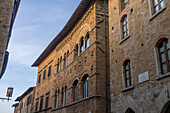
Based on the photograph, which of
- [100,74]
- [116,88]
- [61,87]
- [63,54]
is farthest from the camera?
[63,54]

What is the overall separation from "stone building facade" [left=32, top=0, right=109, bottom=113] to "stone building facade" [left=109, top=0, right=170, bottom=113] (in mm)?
1398

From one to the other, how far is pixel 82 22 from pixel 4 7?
6755 mm

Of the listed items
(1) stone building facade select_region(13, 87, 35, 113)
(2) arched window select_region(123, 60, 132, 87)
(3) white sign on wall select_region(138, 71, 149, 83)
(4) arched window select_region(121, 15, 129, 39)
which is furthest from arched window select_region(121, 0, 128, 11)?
(1) stone building facade select_region(13, 87, 35, 113)

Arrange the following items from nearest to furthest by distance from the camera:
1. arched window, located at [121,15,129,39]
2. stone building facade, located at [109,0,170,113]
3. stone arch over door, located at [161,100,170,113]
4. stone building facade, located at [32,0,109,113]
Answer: stone arch over door, located at [161,100,170,113], stone building facade, located at [109,0,170,113], arched window, located at [121,15,129,39], stone building facade, located at [32,0,109,113]

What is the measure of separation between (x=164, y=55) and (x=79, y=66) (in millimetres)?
8165

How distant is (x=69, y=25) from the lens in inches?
733

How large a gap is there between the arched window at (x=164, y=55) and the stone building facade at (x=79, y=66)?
16.1 ft

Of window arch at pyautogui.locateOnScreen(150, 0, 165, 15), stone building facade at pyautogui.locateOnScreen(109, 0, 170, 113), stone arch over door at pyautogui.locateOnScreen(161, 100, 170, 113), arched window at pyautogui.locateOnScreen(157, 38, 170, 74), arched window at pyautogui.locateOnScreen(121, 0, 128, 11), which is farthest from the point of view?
arched window at pyautogui.locateOnScreen(121, 0, 128, 11)

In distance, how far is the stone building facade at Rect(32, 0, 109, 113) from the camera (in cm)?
1298

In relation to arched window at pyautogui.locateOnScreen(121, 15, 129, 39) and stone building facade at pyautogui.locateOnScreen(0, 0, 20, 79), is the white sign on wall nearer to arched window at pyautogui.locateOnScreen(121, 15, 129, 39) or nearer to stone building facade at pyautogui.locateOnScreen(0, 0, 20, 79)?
arched window at pyautogui.locateOnScreen(121, 15, 129, 39)

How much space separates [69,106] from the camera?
1605 centimetres

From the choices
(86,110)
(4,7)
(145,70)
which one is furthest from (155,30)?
(4,7)

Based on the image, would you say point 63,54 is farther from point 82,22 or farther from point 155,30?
point 155,30

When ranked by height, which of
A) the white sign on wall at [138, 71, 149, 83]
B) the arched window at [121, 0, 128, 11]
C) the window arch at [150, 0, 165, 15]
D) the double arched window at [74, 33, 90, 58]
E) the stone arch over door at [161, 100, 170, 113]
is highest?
the arched window at [121, 0, 128, 11]
